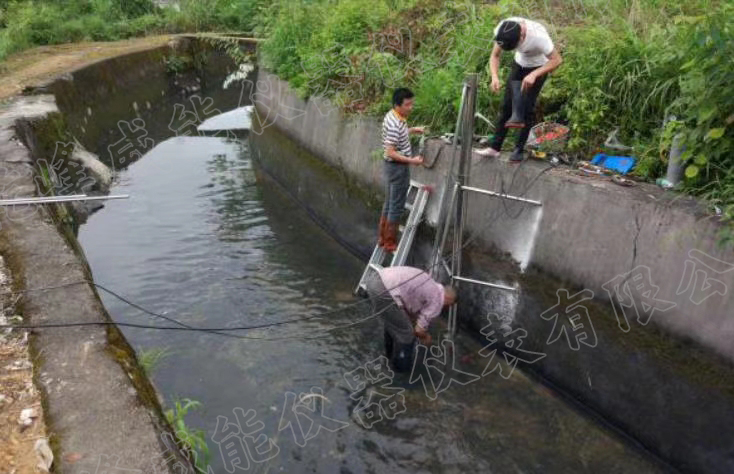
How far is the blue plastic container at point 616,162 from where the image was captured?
583 cm

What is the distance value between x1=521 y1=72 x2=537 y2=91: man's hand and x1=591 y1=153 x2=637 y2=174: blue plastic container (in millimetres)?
1042

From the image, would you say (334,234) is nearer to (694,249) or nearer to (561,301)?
(561,301)

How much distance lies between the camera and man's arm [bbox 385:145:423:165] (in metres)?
7.12

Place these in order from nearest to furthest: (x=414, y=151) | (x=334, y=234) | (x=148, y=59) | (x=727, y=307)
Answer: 1. (x=727, y=307)
2. (x=414, y=151)
3. (x=334, y=234)
4. (x=148, y=59)

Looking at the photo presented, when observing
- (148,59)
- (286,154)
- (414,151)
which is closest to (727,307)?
(414,151)

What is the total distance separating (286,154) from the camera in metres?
12.4

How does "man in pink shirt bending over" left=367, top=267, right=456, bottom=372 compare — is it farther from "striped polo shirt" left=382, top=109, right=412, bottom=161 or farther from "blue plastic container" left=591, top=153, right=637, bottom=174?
"blue plastic container" left=591, top=153, right=637, bottom=174

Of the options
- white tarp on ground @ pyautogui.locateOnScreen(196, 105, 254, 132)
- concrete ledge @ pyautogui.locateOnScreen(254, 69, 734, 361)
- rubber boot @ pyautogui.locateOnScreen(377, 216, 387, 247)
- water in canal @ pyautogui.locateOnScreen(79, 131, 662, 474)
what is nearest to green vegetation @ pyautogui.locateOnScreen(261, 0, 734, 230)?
concrete ledge @ pyautogui.locateOnScreen(254, 69, 734, 361)

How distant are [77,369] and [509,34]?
16.3 feet

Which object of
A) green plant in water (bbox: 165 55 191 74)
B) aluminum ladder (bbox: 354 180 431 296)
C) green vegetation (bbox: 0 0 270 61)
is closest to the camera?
aluminum ladder (bbox: 354 180 431 296)

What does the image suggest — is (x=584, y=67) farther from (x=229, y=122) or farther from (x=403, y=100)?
(x=229, y=122)

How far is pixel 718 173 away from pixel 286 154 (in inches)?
349

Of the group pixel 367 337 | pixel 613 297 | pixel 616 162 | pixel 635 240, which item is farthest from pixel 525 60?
pixel 367 337

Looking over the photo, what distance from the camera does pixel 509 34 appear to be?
5.85m
